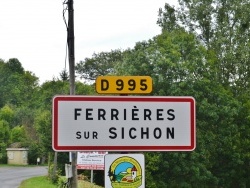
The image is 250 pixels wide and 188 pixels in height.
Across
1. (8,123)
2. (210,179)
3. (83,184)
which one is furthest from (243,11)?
(8,123)

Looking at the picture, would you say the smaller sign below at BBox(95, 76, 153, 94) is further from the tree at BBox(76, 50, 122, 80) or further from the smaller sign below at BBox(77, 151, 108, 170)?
the tree at BBox(76, 50, 122, 80)

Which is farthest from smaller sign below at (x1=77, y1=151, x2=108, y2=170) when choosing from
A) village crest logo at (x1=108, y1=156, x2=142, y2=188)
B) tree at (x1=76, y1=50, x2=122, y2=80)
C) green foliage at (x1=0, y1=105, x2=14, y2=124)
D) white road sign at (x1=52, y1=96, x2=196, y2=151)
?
green foliage at (x1=0, y1=105, x2=14, y2=124)

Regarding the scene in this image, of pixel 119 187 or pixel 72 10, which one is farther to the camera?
pixel 72 10

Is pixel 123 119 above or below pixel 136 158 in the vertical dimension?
above

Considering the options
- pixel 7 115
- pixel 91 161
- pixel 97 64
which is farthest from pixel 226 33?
pixel 7 115

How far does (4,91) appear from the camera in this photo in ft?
365

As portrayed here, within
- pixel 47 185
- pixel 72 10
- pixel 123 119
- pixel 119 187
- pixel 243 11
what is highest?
pixel 243 11

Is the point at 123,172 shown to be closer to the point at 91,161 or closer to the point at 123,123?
the point at 123,123

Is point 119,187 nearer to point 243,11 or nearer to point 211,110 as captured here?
point 211,110

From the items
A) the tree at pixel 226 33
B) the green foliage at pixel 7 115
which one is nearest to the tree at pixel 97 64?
the green foliage at pixel 7 115

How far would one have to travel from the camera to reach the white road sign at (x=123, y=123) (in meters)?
4.32

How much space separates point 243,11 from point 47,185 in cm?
1956

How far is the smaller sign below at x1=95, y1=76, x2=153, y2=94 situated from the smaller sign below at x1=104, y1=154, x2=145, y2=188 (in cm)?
48

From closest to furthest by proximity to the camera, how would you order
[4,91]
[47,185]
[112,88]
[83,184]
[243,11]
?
[112,88] → [83,184] → [47,185] → [243,11] → [4,91]
